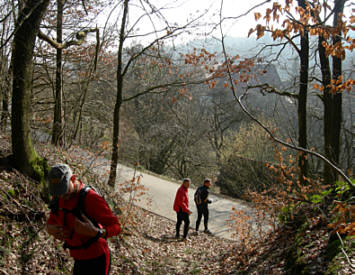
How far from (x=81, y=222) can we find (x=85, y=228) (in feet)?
0.22

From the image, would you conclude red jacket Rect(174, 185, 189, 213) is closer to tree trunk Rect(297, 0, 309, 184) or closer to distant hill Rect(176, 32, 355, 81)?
tree trunk Rect(297, 0, 309, 184)

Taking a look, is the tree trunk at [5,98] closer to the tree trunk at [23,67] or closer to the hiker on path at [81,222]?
the tree trunk at [23,67]

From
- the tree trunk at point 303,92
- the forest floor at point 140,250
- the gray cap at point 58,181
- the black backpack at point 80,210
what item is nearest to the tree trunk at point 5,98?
the forest floor at point 140,250

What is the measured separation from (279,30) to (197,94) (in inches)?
902

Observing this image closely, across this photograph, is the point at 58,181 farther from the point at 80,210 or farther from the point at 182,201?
the point at 182,201

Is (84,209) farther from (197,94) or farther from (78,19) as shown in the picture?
(197,94)

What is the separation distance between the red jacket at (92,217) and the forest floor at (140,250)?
5.58 ft

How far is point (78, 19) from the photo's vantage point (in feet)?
34.8

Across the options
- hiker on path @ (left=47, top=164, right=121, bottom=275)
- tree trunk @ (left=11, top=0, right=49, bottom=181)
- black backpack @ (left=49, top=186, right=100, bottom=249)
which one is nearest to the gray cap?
hiker on path @ (left=47, top=164, right=121, bottom=275)

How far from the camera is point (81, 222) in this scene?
2.95 m

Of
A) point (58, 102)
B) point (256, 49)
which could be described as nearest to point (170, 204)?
point (58, 102)

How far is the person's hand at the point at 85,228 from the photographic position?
294cm

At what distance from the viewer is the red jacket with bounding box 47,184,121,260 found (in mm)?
3014

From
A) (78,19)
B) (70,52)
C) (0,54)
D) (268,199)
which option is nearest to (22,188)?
(0,54)
